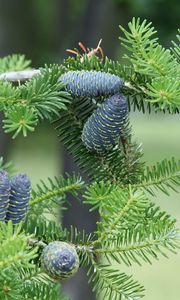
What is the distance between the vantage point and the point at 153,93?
74 cm

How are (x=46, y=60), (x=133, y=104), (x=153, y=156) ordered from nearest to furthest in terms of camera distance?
1. (x=133, y=104)
2. (x=46, y=60)
3. (x=153, y=156)

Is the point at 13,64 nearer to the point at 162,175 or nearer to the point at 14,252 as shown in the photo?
the point at 162,175

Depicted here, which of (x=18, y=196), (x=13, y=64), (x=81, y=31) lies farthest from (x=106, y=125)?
(x=81, y=31)

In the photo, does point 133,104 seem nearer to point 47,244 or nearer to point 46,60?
point 47,244

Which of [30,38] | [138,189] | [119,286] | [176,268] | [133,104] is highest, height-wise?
[30,38]

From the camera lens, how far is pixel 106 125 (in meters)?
0.77

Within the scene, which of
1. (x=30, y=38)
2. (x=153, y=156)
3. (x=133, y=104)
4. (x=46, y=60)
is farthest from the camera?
(x=153, y=156)

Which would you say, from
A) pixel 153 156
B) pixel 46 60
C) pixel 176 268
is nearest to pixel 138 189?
pixel 46 60

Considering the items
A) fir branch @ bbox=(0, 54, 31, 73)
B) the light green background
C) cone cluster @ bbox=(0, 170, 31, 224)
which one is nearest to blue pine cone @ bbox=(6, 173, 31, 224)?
cone cluster @ bbox=(0, 170, 31, 224)

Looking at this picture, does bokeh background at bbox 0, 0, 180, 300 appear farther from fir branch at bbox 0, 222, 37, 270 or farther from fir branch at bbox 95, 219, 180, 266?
fir branch at bbox 0, 222, 37, 270

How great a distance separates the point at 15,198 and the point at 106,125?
132mm

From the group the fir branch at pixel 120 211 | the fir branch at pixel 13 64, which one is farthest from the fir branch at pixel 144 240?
the fir branch at pixel 13 64

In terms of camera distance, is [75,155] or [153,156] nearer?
[75,155]

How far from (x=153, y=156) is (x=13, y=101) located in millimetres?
9785
